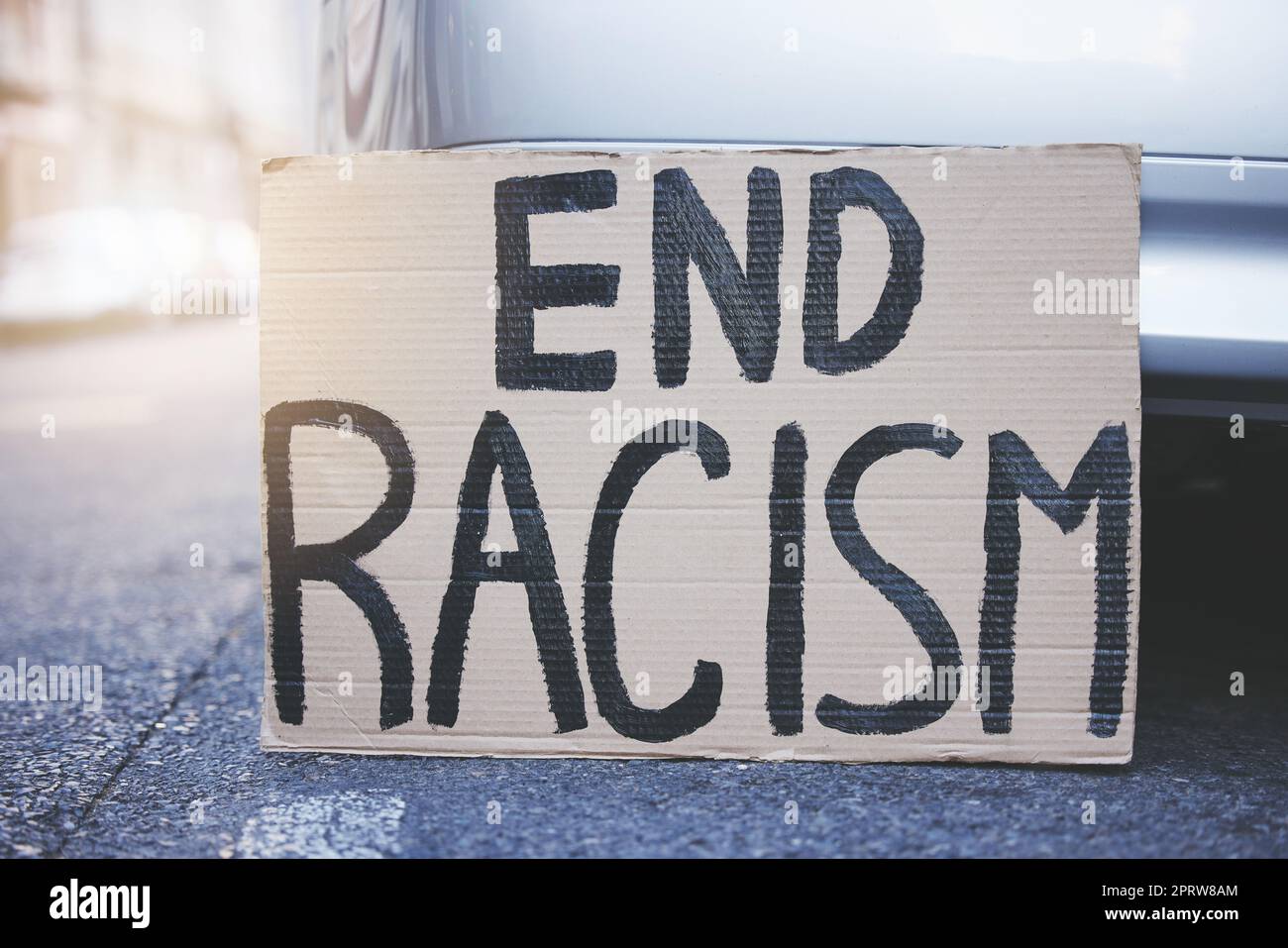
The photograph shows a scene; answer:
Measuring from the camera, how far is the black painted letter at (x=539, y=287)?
1364mm

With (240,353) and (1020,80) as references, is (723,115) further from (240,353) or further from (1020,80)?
(240,353)

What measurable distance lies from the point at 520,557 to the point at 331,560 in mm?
242

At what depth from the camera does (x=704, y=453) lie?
4.47 ft

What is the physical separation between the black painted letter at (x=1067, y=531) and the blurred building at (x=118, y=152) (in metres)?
9.72

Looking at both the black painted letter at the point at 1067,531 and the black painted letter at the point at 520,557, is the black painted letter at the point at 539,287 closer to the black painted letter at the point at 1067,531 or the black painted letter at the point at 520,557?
the black painted letter at the point at 520,557

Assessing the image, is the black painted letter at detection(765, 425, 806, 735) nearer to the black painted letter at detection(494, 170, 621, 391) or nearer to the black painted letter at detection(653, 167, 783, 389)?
the black painted letter at detection(653, 167, 783, 389)

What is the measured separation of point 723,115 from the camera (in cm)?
133

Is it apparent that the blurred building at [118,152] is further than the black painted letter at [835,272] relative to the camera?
Yes

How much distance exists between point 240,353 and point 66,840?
936cm

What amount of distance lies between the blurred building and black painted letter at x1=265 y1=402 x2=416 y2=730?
926 cm

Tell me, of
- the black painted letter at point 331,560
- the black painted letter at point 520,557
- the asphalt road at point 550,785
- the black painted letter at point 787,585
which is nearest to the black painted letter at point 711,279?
the black painted letter at point 787,585

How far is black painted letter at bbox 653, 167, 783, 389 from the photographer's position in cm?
136
